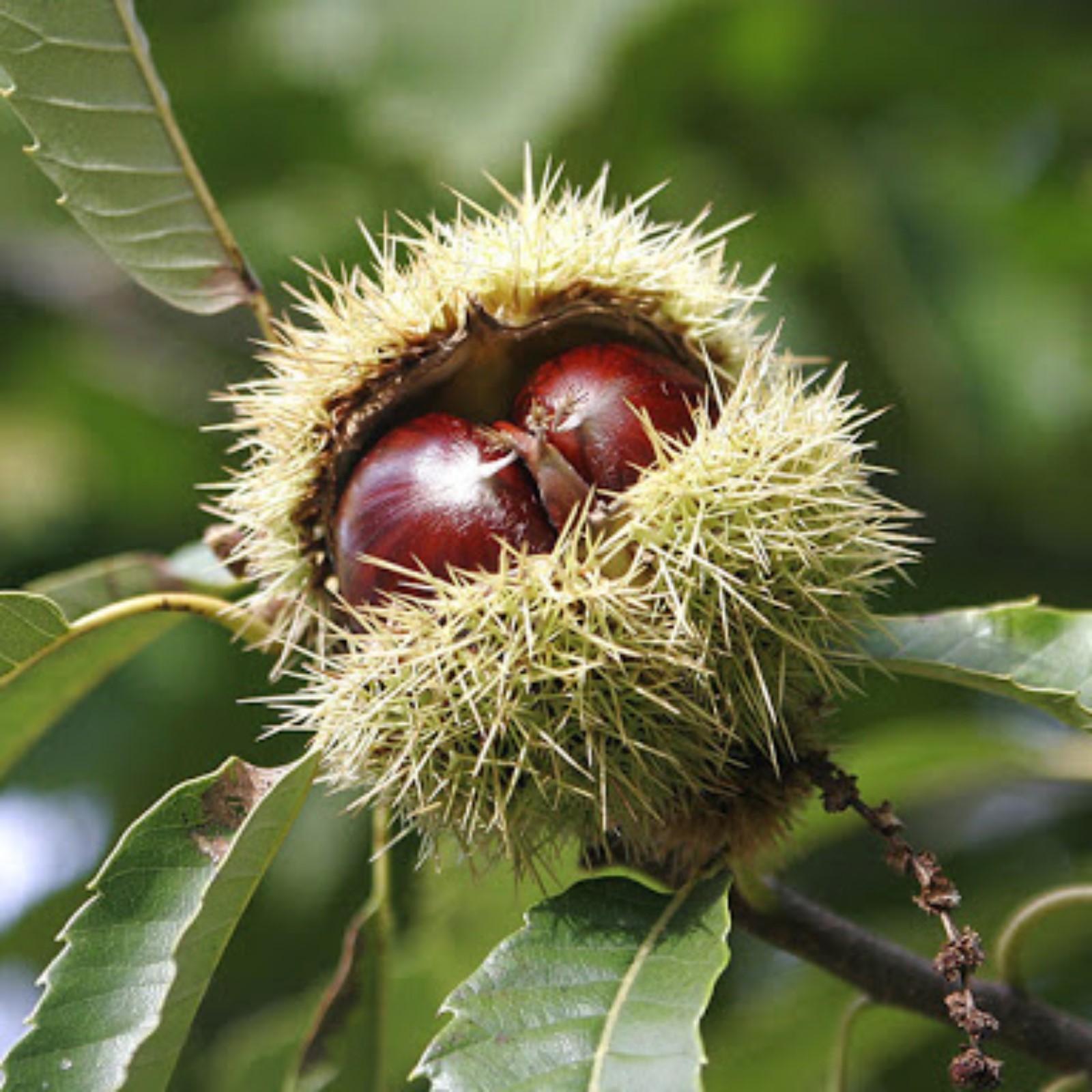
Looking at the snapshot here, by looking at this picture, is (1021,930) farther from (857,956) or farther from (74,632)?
(74,632)

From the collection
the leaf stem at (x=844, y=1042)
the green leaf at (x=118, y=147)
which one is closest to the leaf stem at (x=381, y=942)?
the leaf stem at (x=844, y=1042)

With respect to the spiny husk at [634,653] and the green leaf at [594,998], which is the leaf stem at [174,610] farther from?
the green leaf at [594,998]

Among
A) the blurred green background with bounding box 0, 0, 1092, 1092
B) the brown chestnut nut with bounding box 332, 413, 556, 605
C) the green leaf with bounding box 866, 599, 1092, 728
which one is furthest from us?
the blurred green background with bounding box 0, 0, 1092, 1092

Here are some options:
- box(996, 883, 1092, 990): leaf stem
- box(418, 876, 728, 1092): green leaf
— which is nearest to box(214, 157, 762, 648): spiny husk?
box(418, 876, 728, 1092): green leaf

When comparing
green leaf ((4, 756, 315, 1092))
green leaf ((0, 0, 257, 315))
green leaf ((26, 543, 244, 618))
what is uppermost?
green leaf ((0, 0, 257, 315))

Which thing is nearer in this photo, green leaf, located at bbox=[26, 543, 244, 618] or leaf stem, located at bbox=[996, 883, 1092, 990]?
leaf stem, located at bbox=[996, 883, 1092, 990]

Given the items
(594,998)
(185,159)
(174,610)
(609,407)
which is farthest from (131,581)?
(594,998)

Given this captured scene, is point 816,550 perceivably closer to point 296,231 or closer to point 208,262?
point 208,262

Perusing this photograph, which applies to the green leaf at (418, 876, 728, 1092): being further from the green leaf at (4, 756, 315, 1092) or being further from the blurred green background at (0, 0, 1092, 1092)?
the blurred green background at (0, 0, 1092, 1092)
